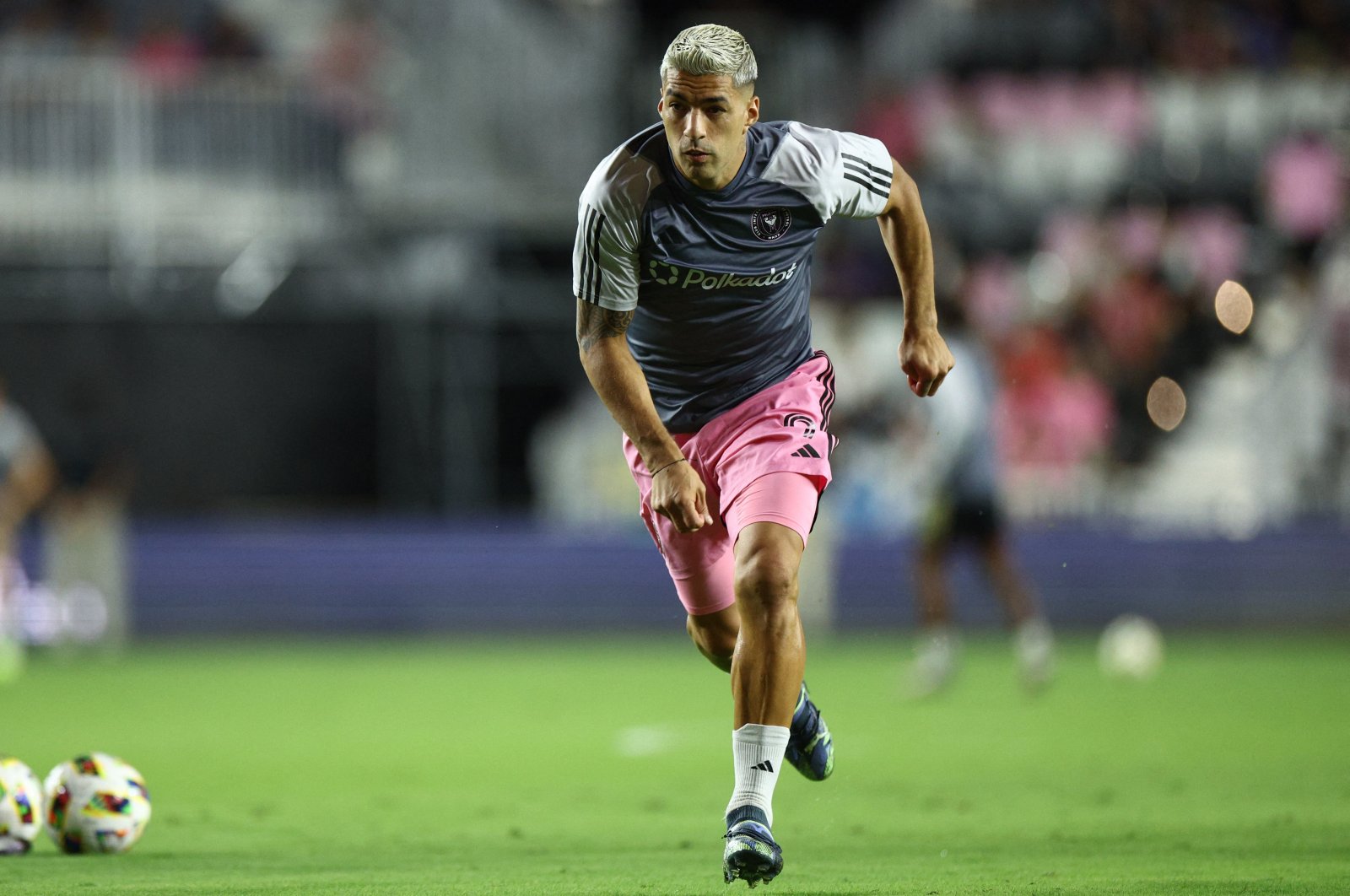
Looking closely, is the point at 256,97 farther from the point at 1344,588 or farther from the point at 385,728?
the point at 1344,588

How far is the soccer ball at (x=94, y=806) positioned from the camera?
6773 mm

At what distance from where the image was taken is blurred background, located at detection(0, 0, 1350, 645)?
19.5 metres

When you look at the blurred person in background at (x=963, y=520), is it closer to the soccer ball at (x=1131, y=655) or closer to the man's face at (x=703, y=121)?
the soccer ball at (x=1131, y=655)

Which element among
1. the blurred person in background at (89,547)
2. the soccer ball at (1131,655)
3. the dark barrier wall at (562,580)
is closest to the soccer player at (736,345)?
the soccer ball at (1131,655)

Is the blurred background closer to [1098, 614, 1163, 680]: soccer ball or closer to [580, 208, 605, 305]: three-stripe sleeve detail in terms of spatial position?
[1098, 614, 1163, 680]: soccer ball

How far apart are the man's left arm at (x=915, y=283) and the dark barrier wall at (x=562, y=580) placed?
1286cm

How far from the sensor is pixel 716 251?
A: 20.4 feet

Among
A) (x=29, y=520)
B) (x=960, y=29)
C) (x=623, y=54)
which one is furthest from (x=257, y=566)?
(x=960, y=29)

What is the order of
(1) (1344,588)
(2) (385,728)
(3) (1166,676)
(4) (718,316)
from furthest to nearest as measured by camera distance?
(1) (1344,588) < (3) (1166,676) < (2) (385,728) < (4) (718,316)

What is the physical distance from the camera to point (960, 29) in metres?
23.4

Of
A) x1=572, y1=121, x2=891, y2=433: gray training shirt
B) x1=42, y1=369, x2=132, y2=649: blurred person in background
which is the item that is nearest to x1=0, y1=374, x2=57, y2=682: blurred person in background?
x1=42, y1=369, x2=132, y2=649: blurred person in background

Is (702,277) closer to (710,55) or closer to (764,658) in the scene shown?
(710,55)

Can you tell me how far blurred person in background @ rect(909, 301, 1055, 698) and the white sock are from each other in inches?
312

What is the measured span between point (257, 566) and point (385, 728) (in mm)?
7972
